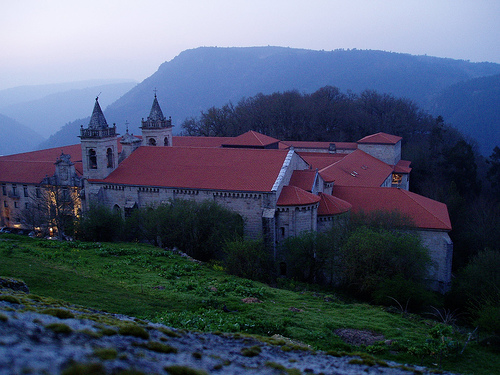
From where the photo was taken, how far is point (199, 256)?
29.5 meters

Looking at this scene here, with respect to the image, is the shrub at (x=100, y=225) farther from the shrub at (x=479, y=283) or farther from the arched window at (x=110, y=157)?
the shrub at (x=479, y=283)

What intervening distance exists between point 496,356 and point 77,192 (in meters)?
30.7

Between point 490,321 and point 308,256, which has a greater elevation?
point 308,256

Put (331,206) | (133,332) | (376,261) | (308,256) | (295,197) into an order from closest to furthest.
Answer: (133,332) < (376,261) < (308,256) < (295,197) < (331,206)

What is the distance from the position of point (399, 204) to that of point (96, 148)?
75.8ft

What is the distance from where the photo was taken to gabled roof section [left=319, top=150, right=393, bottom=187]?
40.3 meters

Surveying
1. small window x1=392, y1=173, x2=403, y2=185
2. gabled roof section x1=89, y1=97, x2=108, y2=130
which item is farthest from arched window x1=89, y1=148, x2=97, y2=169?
small window x1=392, y1=173, x2=403, y2=185

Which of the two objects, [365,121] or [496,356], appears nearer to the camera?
[496,356]

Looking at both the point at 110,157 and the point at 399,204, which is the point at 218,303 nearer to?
the point at 399,204

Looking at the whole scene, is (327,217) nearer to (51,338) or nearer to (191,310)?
(191,310)

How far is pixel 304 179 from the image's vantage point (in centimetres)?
3253

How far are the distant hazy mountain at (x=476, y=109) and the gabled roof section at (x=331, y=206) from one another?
4323 inches

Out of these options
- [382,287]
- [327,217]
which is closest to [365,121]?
[327,217]

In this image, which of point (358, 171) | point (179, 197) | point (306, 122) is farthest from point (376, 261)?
point (306, 122)
